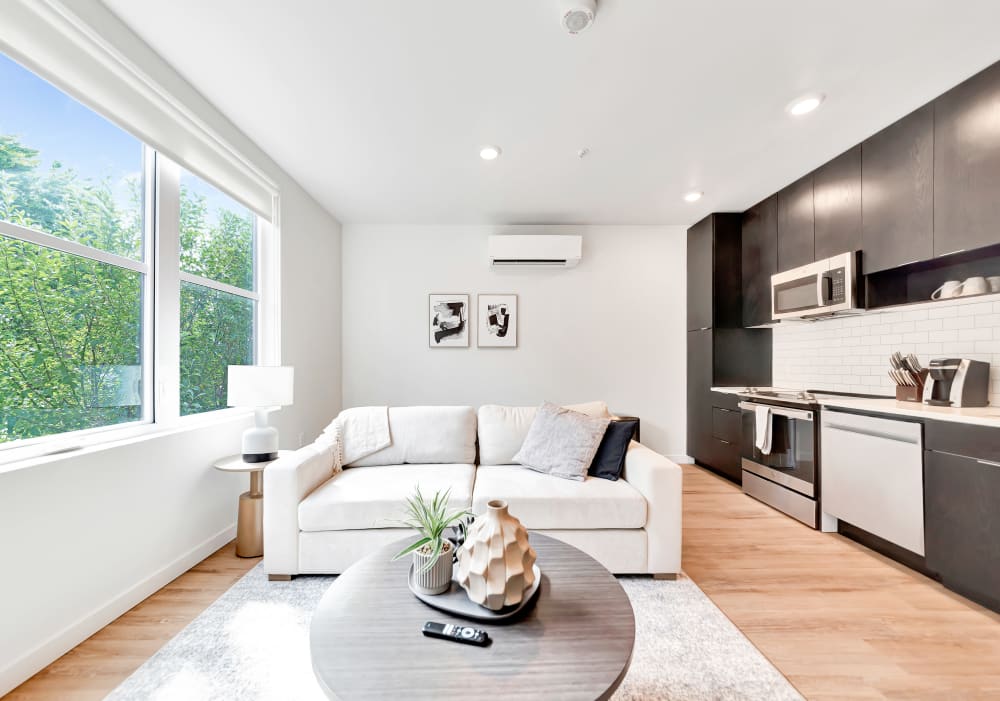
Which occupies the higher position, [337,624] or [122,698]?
[337,624]

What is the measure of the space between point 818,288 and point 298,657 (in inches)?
146

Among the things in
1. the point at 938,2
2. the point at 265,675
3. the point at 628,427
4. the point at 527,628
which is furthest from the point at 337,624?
the point at 938,2

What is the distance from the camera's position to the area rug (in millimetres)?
1414

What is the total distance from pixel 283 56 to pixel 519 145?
1.44 metres

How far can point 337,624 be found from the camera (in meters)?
1.11

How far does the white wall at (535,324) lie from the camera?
4500mm

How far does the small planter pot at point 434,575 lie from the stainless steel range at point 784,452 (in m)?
2.74


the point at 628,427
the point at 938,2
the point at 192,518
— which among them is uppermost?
the point at 938,2

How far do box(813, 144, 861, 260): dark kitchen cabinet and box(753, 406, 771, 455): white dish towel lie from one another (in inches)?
47.7

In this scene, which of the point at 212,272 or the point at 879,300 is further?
the point at 879,300

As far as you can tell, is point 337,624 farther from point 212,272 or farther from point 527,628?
point 212,272

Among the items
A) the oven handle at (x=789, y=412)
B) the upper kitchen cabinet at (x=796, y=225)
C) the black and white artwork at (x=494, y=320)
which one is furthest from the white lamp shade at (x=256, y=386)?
the upper kitchen cabinet at (x=796, y=225)

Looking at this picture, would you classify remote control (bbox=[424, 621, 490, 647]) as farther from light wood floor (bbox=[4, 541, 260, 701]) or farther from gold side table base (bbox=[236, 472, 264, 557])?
gold side table base (bbox=[236, 472, 264, 557])

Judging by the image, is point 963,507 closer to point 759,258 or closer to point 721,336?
point 721,336
